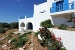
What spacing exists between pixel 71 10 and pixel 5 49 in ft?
32.2

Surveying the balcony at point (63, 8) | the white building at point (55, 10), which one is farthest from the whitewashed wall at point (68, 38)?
the balcony at point (63, 8)

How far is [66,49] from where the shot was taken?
992 cm

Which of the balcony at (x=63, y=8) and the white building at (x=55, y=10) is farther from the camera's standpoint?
the white building at (x=55, y=10)

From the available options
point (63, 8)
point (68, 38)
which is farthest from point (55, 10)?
point (68, 38)

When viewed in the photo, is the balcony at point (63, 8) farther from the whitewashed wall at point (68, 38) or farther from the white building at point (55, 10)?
the whitewashed wall at point (68, 38)

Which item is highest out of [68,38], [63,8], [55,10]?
[63,8]

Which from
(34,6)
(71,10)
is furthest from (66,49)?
(34,6)

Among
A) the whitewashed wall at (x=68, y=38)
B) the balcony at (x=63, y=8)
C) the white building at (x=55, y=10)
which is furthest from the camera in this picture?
the white building at (x=55, y=10)

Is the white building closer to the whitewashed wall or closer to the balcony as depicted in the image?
the balcony

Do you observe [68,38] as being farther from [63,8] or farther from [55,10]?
[55,10]

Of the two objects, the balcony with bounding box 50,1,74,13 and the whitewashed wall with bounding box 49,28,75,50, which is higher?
the balcony with bounding box 50,1,74,13

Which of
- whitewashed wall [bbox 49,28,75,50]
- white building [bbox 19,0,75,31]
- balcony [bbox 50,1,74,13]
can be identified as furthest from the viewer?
white building [bbox 19,0,75,31]

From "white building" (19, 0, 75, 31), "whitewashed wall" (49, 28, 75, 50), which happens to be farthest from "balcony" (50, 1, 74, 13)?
"whitewashed wall" (49, 28, 75, 50)

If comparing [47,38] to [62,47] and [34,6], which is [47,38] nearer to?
[62,47]
